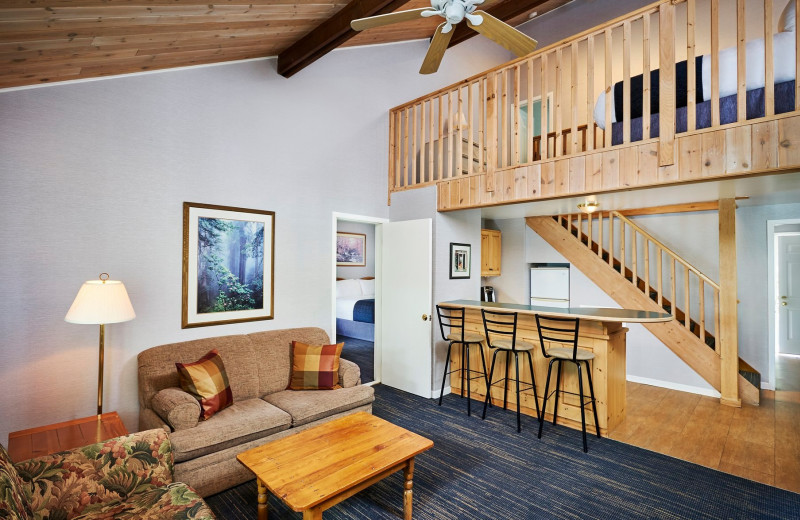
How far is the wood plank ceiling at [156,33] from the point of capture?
1.79 m

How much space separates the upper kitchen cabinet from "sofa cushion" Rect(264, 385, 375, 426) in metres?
3.34

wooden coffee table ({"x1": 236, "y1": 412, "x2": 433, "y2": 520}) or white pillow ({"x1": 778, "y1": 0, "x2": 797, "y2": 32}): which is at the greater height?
white pillow ({"x1": 778, "y1": 0, "x2": 797, "y2": 32})

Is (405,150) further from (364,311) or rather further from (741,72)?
(741,72)

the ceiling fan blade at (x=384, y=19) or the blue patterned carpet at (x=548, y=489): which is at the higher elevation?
the ceiling fan blade at (x=384, y=19)

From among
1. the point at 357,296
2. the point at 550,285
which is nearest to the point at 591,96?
the point at 550,285

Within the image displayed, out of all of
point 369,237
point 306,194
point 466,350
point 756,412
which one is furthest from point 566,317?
point 369,237

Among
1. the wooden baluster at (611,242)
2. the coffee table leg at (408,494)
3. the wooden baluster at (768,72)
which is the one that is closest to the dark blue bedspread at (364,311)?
the wooden baluster at (611,242)

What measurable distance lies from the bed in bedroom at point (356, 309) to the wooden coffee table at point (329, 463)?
4038 mm

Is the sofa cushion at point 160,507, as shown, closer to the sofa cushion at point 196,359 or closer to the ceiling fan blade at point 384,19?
the sofa cushion at point 196,359

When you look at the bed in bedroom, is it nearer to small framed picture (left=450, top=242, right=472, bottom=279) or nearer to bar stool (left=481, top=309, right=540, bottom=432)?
small framed picture (left=450, top=242, right=472, bottom=279)

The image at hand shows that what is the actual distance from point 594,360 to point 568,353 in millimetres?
314

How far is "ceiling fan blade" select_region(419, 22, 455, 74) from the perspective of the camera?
238 cm

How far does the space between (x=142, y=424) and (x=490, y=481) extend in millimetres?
2539

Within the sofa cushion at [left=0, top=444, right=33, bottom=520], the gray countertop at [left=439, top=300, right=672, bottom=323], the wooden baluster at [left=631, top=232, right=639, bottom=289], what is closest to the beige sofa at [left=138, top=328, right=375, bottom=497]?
the sofa cushion at [left=0, top=444, right=33, bottom=520]
